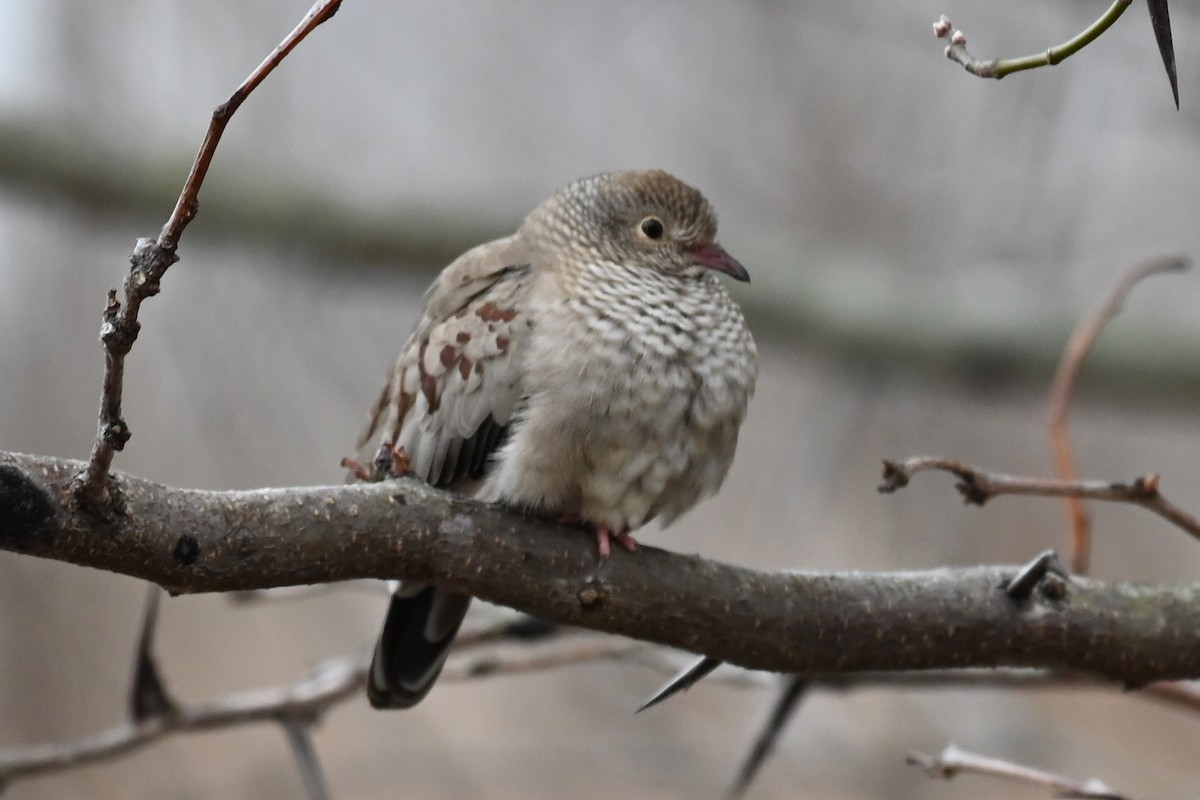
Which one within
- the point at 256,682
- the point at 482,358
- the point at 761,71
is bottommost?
the point at 256,682

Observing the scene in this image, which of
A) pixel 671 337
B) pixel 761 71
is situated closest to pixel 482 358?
pixel 671 337

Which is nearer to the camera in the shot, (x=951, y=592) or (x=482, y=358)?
(x=951, y=592)

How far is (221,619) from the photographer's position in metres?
5.18

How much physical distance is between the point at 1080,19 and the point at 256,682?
11.3ft

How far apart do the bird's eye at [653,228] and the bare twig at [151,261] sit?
4.92 ft

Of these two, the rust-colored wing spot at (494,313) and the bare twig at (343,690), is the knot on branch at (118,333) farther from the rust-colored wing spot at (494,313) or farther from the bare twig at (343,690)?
the rust-colored wing spot at (494,313)

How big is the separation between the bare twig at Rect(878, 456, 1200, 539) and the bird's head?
37.3 inches

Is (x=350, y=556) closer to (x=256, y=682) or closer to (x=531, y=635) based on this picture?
(x=531, y=635)

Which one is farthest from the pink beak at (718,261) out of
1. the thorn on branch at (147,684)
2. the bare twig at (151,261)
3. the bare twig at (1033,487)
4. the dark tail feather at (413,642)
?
the bare twig at (151,261)

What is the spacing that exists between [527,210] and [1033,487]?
104 inches

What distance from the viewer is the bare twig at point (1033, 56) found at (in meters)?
1.18

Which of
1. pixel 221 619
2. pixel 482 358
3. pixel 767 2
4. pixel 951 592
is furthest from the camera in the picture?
pixel 221 619

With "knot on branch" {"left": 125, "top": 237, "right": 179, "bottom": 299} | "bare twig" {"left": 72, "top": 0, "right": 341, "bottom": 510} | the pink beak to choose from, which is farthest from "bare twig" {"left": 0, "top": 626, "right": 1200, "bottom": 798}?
"knot on branch" {"left": 125, "top": 237, "right": 179, "bottom": 299}

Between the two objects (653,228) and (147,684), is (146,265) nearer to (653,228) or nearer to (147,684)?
(147,684)
